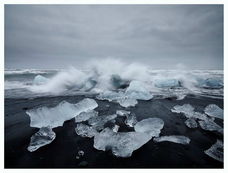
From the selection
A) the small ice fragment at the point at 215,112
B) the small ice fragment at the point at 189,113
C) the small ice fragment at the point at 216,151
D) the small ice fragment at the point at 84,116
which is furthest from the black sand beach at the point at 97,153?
the small ice fragment at the point at 215,112

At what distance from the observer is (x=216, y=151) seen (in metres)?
1.78

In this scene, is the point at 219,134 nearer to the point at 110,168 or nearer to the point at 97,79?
the point at 110,168

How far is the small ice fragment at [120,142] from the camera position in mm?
1755

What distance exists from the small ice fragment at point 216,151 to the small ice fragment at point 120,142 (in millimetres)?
847

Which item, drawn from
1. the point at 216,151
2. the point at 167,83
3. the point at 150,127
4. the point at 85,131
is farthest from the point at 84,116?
the point at 167,83

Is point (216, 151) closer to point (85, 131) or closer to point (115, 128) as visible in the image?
point (115, 128)

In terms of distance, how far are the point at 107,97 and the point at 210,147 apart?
361 cm

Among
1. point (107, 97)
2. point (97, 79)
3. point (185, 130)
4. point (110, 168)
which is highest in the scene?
point (97, 79)

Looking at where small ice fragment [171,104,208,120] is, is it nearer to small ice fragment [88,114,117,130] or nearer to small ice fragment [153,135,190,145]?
small ice fragment [153,135,190,145]

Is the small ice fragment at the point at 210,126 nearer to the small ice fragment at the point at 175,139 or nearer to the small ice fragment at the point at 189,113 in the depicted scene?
the small ice fragment at the point at 189,113

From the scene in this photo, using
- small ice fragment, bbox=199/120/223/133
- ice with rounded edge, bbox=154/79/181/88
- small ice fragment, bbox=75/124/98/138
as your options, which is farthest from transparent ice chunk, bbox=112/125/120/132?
ice with rounded edge, bbox=154/79/181/88

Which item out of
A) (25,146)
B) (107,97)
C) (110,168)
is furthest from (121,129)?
(107,97)

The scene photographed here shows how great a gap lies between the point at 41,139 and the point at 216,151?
269 centimetres

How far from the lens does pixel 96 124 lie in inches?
103
